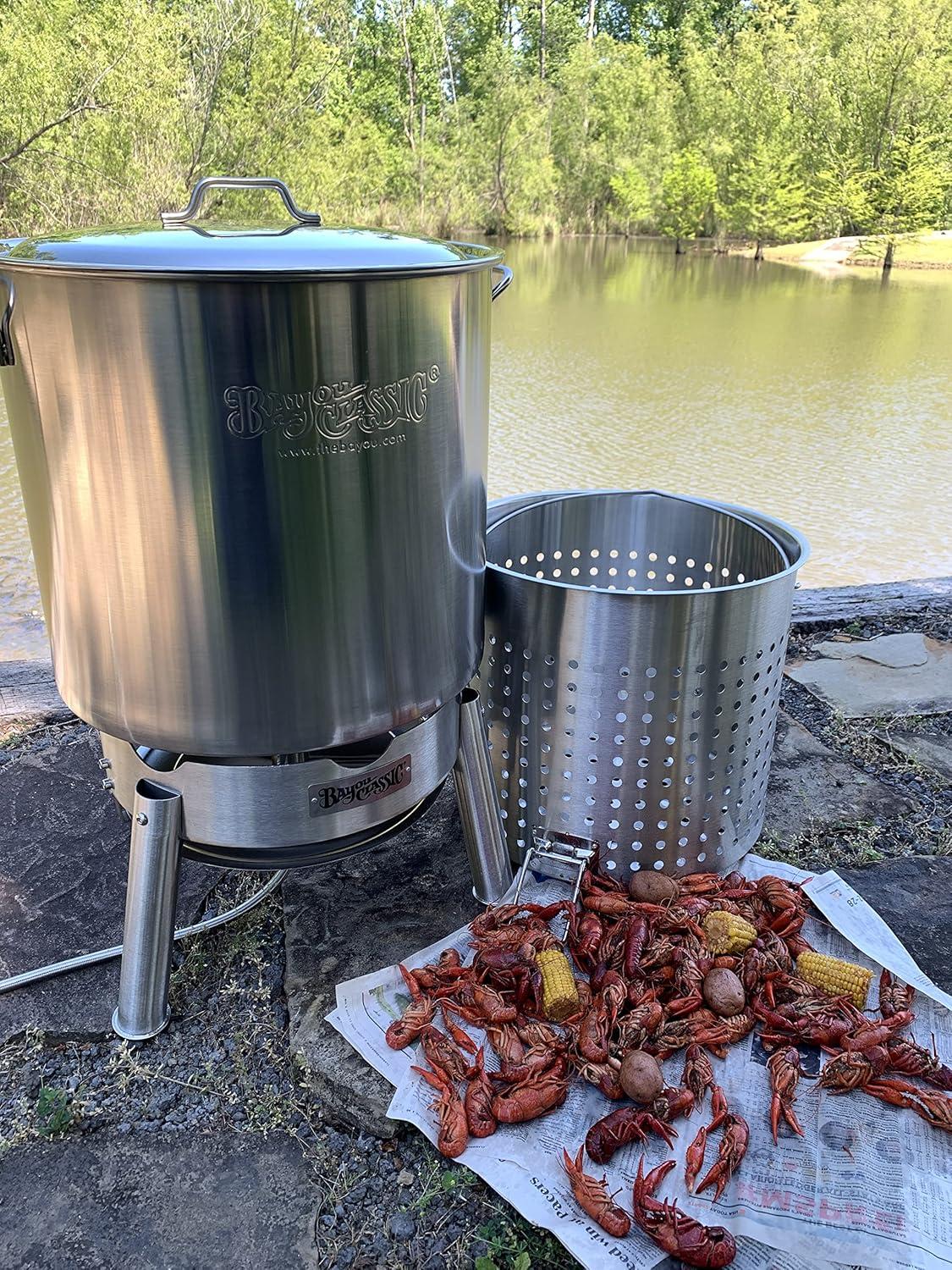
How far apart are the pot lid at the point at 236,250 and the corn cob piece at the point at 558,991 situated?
4.15 ft

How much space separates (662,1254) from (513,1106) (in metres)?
0.31

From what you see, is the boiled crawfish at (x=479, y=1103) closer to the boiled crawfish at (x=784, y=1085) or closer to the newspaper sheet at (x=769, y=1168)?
the newspaper sheet at (x=769, y=1168)

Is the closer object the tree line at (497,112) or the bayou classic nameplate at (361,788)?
the bayou classic nameplate at (361,788)

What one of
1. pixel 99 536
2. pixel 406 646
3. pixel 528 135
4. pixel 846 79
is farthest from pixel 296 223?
pixel 528 135

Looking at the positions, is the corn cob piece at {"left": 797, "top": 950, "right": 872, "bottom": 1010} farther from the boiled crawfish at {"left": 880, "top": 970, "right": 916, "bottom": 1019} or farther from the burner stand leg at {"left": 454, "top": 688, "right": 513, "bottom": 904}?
Answer: the burner stand leg at {"left": 454, "top": 688, "right": 513, "bottom": 904}

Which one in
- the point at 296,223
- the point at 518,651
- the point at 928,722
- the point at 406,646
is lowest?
the point at 928,722

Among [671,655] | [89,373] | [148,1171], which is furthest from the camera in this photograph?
[671,655]

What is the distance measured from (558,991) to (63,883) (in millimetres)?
1229

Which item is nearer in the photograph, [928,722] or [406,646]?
[406,646]

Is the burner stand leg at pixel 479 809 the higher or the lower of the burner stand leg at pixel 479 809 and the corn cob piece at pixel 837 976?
the higher

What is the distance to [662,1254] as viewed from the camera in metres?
1.36

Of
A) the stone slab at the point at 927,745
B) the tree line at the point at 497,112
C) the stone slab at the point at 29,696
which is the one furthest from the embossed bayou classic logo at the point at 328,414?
the tree line at the point at 497,112

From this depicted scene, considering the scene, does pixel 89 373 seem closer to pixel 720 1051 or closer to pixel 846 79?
pixel 720 1051

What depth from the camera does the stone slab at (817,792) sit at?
8.14 ft
